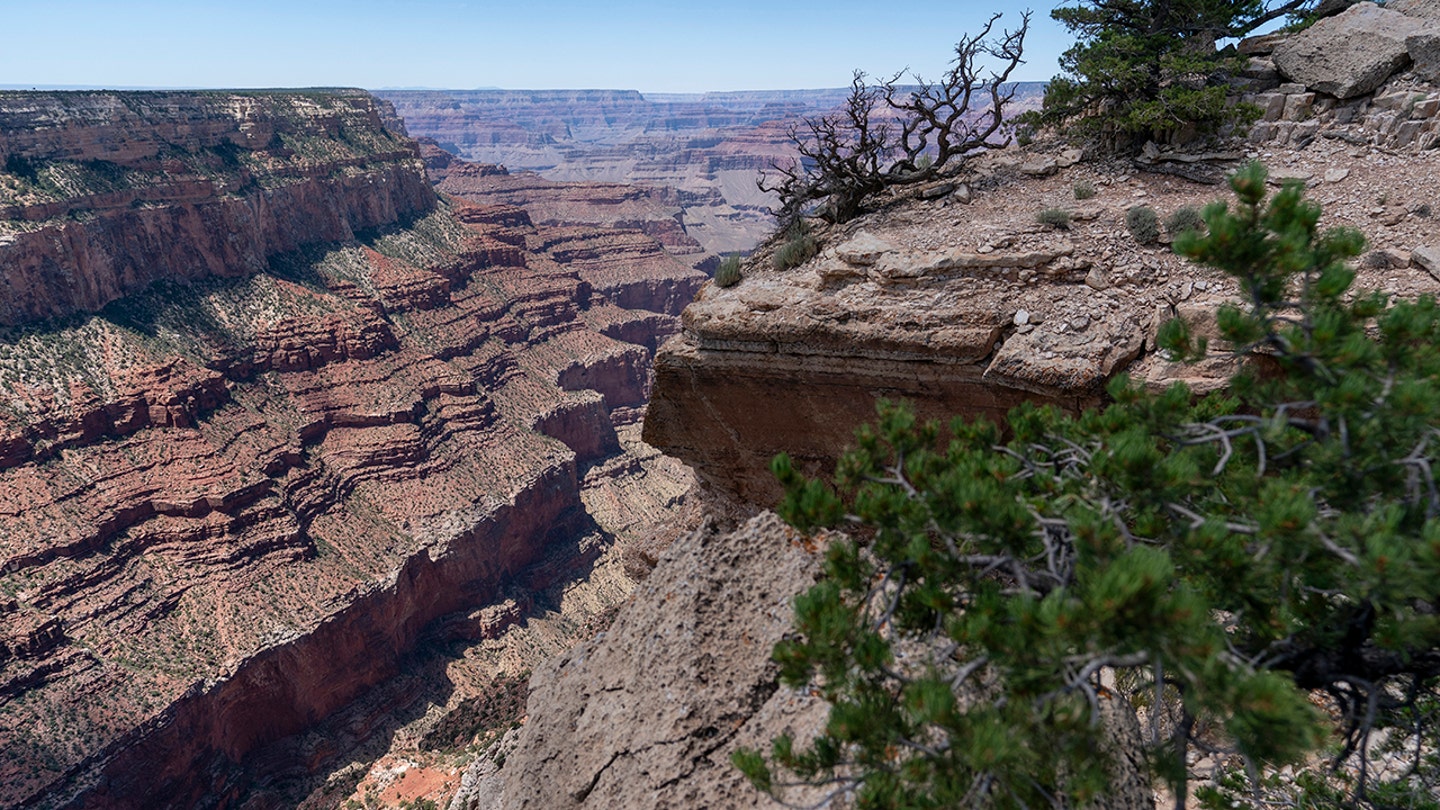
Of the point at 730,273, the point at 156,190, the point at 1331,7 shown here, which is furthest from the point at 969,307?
the point at 156,190

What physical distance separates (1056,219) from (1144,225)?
135cm

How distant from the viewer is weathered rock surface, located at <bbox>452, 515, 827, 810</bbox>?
880 cm

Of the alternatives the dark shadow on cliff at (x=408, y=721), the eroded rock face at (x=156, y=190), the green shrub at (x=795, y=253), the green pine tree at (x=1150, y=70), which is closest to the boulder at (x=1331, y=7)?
the green pine tree at (x=1150, y=70)

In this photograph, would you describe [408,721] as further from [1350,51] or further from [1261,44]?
[1350,51]

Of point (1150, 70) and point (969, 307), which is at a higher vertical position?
point (1150, 70)

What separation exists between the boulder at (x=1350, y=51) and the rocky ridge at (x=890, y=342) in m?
0.34

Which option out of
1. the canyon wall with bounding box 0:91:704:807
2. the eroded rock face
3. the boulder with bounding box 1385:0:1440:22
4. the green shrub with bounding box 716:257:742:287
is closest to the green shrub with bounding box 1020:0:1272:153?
the boulder with bounding box 1385:0:1440:22

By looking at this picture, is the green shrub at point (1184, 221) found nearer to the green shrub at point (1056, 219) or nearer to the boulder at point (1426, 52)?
the green shrub at point (1056, 219)

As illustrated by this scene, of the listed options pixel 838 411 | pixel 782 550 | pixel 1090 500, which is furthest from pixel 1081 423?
pixel 838 411

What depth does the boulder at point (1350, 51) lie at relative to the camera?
1355 cm

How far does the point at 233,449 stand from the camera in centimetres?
4538

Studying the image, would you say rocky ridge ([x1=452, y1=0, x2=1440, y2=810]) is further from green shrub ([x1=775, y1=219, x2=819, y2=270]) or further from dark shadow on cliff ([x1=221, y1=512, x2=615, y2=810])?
dark shadow on cliff ([x1=221, y1=512, x2=615, y2=810])

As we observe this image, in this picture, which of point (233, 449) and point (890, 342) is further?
point (233, 449)

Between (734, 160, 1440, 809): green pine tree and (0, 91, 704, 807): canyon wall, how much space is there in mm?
40104
